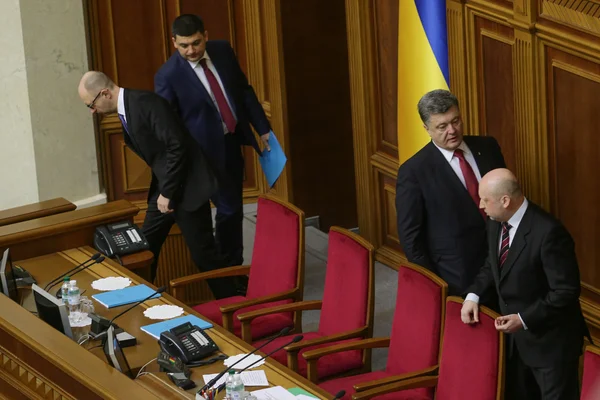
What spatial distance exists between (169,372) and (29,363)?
0.58 meters

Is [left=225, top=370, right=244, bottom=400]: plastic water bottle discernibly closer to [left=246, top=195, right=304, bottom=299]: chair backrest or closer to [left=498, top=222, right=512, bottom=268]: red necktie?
[left=498, top=222, right=512, bottom=268]: red necktie

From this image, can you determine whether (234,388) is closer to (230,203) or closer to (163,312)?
(163,312)

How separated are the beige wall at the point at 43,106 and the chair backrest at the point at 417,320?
368 centimetres

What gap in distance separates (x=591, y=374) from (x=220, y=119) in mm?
3186

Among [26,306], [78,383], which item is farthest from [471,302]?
[26,306]

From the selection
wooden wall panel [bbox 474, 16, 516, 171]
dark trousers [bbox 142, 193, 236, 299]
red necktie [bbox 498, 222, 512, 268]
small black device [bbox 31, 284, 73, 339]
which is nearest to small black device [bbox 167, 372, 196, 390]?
small black device [bbox 31, 284, 73, 339]

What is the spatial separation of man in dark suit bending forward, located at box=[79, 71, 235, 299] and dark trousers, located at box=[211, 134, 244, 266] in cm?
50

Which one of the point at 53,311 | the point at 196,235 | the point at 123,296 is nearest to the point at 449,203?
the point at 123,296

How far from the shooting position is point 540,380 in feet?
15.1

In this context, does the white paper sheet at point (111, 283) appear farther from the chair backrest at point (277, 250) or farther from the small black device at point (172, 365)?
the small black device at point (172, 365)

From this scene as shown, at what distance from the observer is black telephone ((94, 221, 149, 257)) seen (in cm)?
576

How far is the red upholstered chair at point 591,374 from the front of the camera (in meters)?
3.87

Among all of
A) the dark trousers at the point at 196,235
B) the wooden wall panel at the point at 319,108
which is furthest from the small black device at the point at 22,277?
the wooden wall panel at the point at 319,108

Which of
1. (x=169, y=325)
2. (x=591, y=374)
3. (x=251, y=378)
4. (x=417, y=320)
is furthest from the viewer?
(x=169, y=325)
